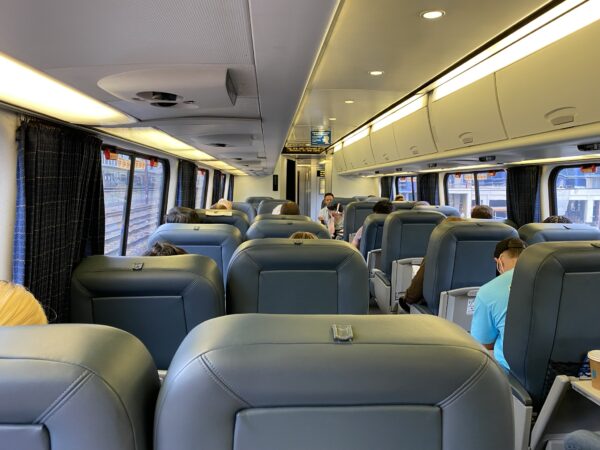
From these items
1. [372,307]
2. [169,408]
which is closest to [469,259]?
[372,307]

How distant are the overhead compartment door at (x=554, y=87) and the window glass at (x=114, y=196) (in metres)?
4.36

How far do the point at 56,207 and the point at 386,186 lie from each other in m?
12.8

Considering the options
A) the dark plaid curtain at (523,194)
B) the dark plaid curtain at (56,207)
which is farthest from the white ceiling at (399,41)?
the dark plaid curtain at (523,194)

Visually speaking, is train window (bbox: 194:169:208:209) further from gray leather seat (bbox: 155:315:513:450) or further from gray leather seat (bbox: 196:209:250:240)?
gray leather seat (bbox: 155:315:513:450)

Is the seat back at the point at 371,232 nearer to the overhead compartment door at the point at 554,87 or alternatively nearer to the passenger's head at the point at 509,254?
the overhead compartment door at the point at 554,87

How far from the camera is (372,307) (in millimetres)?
6395

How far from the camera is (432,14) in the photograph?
281 centimetres

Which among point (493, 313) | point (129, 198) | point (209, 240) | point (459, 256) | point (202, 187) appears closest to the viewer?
point (493, 313)

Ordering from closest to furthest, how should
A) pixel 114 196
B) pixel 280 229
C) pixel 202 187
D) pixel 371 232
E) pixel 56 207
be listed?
1. pixel 56 207
2. pixel 280 229
3. pixel 114 196
4. pixel 371 232
5. pixel 202 187

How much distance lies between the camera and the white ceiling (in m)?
2.73

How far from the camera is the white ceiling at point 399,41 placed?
273 cm

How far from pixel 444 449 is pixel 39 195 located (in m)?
2.92

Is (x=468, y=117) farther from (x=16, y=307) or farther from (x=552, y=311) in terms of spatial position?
(x=16, y=307)

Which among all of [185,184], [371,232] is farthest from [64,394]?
[185,184]
